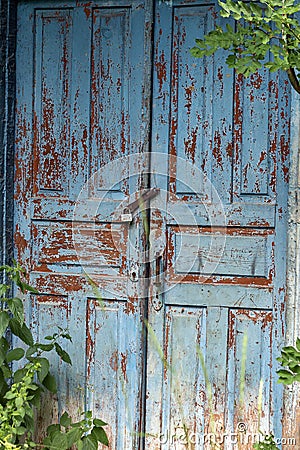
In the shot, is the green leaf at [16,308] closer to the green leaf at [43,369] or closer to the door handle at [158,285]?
the green leaf at [43,369]

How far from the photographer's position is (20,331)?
3.48 m

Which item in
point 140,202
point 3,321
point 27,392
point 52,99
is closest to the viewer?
point 3,321

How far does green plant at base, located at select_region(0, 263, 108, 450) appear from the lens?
3303mm

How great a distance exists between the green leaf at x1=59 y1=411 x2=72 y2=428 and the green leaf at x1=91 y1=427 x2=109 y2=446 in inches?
6.6

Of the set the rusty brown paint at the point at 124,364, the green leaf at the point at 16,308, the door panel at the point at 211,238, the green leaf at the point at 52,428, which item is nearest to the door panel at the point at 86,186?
the rusty brown paint at the point at 124,364

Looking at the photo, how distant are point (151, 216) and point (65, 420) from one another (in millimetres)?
1054

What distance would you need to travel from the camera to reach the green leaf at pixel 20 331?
3.46m

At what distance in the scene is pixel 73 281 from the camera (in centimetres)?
382

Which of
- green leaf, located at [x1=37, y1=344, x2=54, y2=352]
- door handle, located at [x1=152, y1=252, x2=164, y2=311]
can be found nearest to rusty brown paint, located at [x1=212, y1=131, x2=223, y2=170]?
door handle, located at [x1=152, y1=252, x2=164, y2=311]

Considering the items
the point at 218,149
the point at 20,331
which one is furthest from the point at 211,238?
the point at 20,331

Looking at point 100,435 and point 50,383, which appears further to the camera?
point 50,383

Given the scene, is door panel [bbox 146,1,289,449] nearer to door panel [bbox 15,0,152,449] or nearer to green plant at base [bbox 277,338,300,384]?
door panel [bbox 15,0,152,449]

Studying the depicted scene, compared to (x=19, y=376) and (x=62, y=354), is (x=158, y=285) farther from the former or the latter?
(x=19, y=376)

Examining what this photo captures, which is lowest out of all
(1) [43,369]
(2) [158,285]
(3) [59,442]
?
(3) [59,442]
